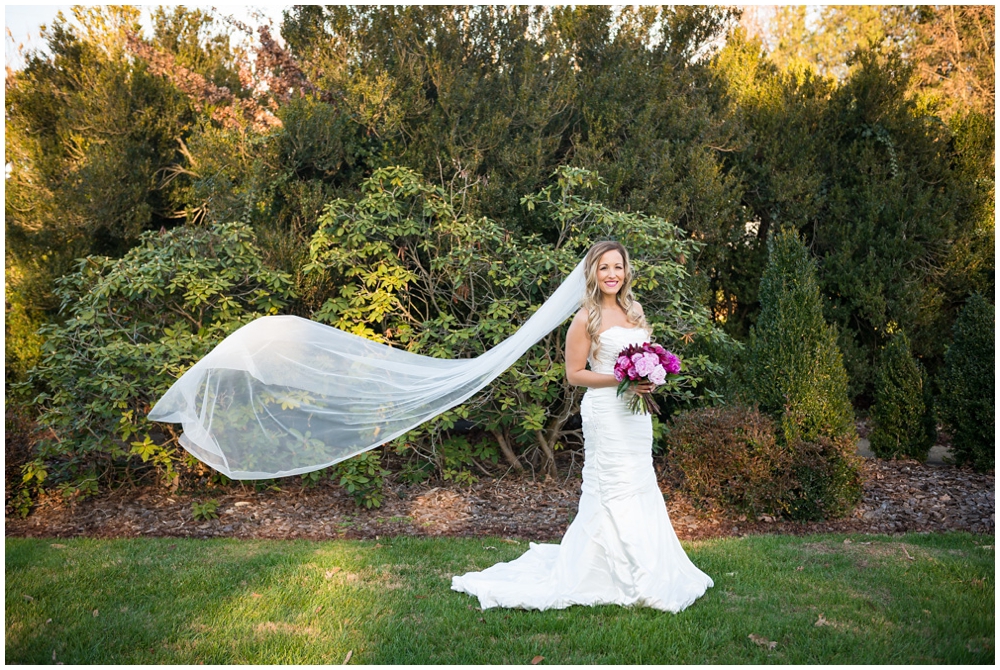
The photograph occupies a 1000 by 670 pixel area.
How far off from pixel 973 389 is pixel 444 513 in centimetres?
585

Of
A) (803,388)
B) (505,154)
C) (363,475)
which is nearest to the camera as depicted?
(803,388)

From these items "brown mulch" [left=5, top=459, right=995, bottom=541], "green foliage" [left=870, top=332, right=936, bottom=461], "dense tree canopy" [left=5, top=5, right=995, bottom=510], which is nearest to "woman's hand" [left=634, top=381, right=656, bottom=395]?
"brown mulch" [left=5, top=459, right=995, bottom=541]

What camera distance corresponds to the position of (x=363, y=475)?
689 centimetres

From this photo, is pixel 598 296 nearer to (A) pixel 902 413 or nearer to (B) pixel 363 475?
(B) pixel 363 475

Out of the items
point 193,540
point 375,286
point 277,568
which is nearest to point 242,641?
point 277,568

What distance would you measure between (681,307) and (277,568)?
454 cm

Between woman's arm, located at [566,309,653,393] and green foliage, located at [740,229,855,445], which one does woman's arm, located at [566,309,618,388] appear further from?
green foliage, located at [740,229,855,445]

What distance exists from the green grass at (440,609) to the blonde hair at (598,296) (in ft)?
5.59


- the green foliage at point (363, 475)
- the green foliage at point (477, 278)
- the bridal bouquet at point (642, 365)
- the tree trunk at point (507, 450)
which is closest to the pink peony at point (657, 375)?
the bridal bouquet at point (642, 365)

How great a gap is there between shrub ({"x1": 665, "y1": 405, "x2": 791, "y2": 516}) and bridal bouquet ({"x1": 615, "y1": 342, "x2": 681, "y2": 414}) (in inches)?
83.5

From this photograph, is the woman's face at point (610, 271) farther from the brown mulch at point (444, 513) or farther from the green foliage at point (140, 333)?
the green foliage at point (140, 333)

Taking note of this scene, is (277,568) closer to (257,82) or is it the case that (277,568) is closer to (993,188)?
(257,82)

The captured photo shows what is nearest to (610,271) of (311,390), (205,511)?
(311,390)

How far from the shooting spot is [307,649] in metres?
4.01
